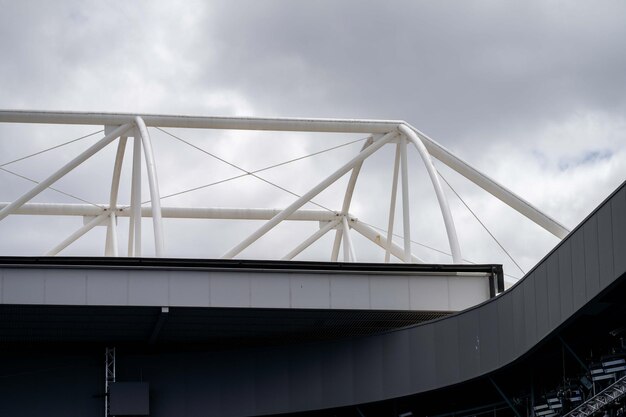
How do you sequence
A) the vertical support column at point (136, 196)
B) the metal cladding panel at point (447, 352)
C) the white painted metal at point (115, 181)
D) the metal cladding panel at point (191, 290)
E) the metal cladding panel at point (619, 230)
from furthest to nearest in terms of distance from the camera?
the white painted metal at point (115, 181) → the vertical support column at point (136, 196) → the metal cladding panel at point (191, 290) → the metal cladding panel at point (447, 352) → the metal cladding panel at point (619, 230)

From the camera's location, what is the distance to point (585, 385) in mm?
28000

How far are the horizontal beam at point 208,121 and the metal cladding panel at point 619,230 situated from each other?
22.5 m

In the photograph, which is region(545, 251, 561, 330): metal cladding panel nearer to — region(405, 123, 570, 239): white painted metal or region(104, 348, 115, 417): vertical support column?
region(405, 123, 570, 239): white painted metal

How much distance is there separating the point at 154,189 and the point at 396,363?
1132 centimetres

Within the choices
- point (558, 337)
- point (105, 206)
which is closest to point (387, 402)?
point (558, 337)

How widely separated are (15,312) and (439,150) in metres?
18.6

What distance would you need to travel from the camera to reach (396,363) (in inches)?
1377

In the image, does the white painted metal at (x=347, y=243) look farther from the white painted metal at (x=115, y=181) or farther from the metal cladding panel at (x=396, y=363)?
the metal cladding panel at (x=396, y=363)

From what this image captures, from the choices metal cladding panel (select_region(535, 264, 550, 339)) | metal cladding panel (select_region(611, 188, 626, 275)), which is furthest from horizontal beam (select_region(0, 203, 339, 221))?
metal cladding panel (select_region(611, 188, 626, 275))

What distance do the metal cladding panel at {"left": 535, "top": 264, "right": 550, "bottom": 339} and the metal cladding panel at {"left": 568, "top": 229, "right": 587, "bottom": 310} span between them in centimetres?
175

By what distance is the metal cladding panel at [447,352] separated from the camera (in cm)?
3222

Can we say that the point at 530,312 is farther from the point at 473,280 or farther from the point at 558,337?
the point at 473,280

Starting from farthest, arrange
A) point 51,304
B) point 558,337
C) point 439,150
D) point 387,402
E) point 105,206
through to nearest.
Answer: point 105,206, point 439,150, point 387,402, point 51,304, point 558,337

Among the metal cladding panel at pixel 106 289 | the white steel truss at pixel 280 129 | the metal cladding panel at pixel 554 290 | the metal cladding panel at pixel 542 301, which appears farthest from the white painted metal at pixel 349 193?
the metal cladding panel at pixel 554 290
